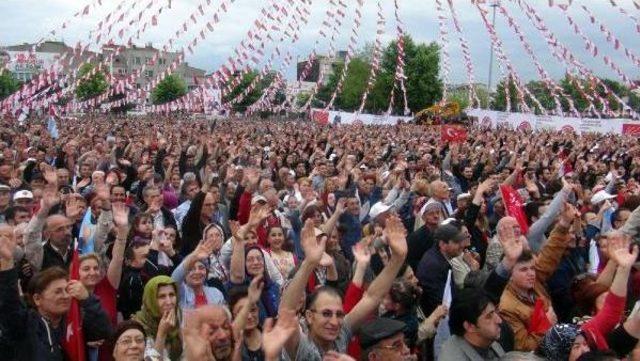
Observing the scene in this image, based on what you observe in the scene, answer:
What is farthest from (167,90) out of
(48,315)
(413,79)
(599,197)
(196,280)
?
(48,315)

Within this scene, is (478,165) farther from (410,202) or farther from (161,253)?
(161,253)

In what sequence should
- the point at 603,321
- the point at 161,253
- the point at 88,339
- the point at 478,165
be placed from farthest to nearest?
the point at 478,165, the point at 161,253, the point at 88,339, the point at 603,321

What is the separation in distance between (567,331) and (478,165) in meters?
10.9

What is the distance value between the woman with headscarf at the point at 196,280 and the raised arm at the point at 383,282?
1.26 metres

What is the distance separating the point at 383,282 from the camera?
4.57 m

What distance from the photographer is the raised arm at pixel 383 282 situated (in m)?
4.38

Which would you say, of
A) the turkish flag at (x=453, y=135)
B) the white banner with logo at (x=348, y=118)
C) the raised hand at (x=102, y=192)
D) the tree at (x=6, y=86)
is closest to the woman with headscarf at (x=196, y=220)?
the raised hand at (x=102, y=192)

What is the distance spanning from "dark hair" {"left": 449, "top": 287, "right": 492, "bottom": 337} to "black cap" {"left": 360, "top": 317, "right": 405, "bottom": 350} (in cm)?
36

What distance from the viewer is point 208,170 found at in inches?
A: 490

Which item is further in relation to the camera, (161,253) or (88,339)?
(161,253)

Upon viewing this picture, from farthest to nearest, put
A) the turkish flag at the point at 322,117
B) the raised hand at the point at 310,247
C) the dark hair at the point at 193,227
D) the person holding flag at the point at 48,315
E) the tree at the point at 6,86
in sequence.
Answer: the tree at the point at 6,86, the turkish flag at the point at 322,117, the dark hair at the point at 193,227, the raised hand at the point at 310,247, the person holding flag at the point at 48,315

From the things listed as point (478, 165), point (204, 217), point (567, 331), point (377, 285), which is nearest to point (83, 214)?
point (204, 217)

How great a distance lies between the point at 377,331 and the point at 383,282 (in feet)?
2.25

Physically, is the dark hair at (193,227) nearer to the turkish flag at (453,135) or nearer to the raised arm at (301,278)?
the raised arm at (301,278)
